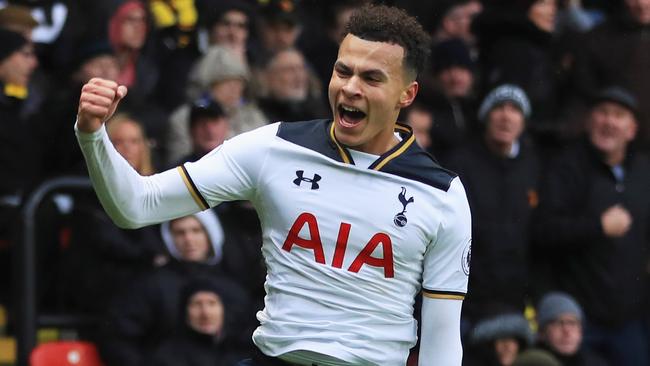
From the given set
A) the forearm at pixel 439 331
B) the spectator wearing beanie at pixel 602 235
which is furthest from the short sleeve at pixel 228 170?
the spectator wearing beanie at pixel 602 235

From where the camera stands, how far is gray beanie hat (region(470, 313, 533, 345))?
9.50m

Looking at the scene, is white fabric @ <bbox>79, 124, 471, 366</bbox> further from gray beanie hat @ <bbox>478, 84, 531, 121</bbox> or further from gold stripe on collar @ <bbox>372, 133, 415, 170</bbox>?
gray beanie hat @ <bbox>478, 84, 531, 121</bbox>

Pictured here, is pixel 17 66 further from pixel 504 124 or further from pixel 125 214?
pixel 125 214

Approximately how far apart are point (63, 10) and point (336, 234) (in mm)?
5947

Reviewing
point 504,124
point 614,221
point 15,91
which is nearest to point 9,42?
point 15,91

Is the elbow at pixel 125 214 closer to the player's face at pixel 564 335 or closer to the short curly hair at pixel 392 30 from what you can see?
the short curly hair at pixel 392 30

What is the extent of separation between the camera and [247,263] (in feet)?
31.2

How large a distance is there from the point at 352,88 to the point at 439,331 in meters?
0.97

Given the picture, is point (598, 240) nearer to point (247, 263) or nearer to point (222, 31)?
point (247, 263)

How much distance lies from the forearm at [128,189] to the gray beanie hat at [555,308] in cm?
459

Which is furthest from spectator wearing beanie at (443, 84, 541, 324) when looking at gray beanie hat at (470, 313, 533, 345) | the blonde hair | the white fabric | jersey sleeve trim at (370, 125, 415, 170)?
the white fabric

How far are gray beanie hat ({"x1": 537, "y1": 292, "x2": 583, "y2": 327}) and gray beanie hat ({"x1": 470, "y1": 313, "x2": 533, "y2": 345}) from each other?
0.26 meters

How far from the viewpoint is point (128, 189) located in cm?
538

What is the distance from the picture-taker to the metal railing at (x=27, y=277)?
8570 millimetres
